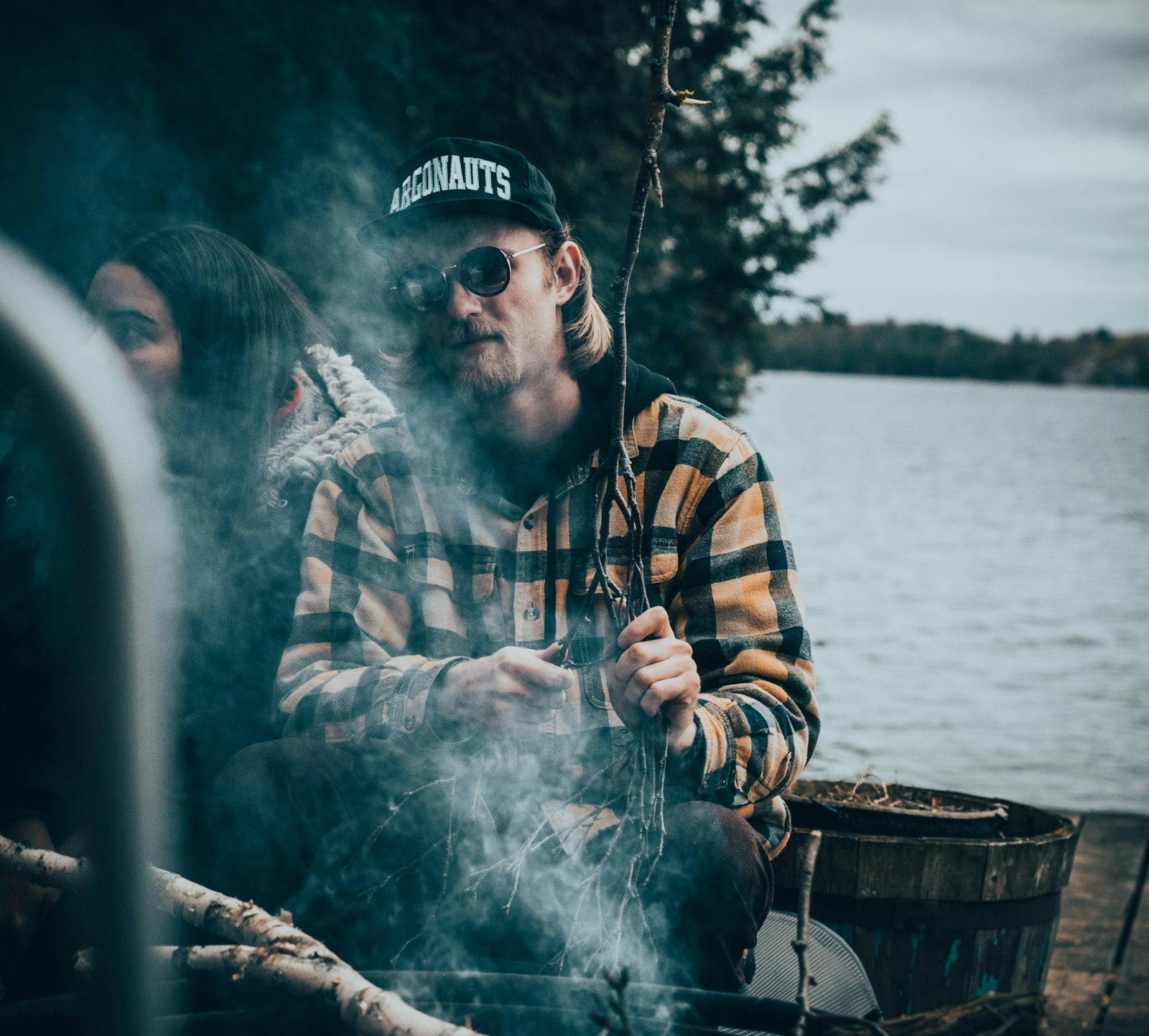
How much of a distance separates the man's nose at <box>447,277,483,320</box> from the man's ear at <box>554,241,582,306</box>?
0.69ft

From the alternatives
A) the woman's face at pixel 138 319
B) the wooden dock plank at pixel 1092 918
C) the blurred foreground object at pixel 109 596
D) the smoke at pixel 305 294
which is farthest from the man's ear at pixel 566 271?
the wooden dock plank at pixel 1092 918

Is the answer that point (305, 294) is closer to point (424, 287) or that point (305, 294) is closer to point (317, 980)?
point (424, 287)

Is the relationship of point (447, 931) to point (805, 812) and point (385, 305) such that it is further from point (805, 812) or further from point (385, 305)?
point (385, 305)

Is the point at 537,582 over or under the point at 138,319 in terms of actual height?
under

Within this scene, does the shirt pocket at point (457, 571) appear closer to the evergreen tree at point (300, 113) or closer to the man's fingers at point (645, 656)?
the man's fingers at point (645, 656)

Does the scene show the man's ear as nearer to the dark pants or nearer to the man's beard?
the man's beard

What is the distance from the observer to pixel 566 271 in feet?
7.20

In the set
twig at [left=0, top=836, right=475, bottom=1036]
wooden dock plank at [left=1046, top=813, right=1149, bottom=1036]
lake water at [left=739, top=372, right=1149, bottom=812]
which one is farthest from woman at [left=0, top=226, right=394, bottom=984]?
lake water at [left=739, top=372, right=1149, bottom=812]

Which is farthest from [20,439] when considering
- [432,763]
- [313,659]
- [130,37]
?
[130,37]

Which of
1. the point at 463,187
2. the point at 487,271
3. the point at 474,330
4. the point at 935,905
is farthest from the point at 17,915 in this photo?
the point at 935,905

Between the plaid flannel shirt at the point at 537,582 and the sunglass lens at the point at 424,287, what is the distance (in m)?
0.26

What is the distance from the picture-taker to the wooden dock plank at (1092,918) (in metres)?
2.63

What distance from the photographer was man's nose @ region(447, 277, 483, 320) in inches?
80.0

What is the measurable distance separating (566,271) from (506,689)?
3.26 ft
